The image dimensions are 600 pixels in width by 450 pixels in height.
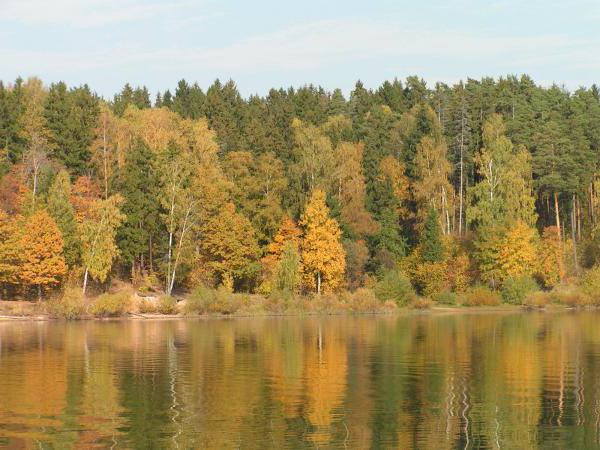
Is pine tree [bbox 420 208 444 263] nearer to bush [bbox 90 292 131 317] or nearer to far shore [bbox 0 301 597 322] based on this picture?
far shore [bbox 0 301 597 322]

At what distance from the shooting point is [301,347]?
194 ft

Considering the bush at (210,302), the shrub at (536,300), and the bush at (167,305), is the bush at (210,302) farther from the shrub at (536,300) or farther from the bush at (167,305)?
the shrub at (536,300)

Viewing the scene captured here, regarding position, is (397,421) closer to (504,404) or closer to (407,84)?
(504,404)

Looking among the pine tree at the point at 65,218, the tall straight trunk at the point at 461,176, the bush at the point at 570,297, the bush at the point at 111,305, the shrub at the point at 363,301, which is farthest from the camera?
the tall straight trunk at the point at 461,176

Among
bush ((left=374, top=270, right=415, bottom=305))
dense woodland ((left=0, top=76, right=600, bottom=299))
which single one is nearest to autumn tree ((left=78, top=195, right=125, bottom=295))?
dense woodland ((left=0, top=76, right=600, bottom=299))

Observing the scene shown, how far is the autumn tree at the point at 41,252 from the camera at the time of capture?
87938 mm

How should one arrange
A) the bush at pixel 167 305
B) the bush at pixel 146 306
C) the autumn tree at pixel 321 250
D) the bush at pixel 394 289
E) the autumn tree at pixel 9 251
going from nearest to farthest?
the autumn tree at pixel 9 251
the bush at pixel 146 306
the bush at pixel 167 305
the autumn tree at pixel 321 250
the bush at pixel 394 289

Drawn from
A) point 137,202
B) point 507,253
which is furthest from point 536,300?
point 137,202

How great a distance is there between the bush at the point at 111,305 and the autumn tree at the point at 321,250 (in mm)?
21159

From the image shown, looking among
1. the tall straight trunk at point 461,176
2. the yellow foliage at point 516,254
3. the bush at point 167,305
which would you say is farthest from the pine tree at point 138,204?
the tall straight trunk at point 461,176

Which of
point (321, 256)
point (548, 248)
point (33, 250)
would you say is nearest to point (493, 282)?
point (548, 248)

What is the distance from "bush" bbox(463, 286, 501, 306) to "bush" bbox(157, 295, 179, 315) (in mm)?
33098

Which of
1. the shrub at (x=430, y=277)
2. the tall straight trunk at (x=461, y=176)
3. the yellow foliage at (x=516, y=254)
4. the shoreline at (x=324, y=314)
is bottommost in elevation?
the shoreline at (x=324, y=314)

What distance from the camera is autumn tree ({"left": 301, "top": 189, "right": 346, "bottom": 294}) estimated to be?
101875mm
